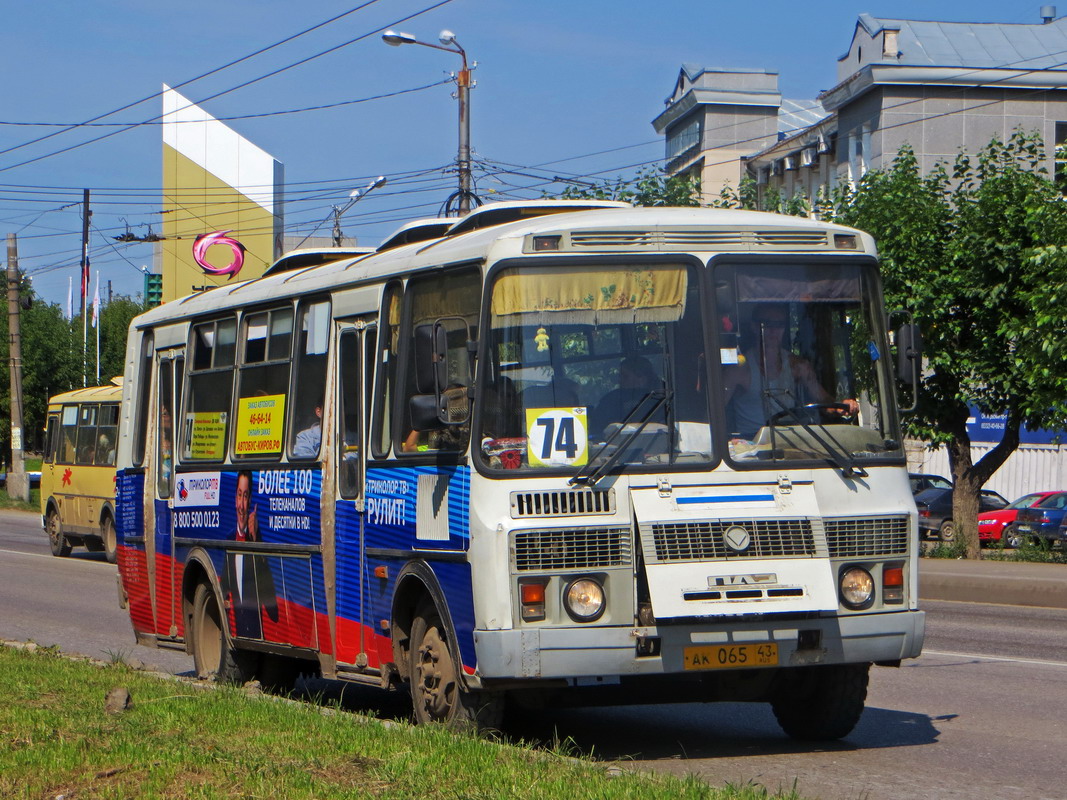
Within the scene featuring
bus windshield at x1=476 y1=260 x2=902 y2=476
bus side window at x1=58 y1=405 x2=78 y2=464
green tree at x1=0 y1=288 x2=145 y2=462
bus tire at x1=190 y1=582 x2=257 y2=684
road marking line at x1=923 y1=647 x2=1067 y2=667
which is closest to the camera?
bus windshield at x1=476 y1=260 x2=902 y2=476

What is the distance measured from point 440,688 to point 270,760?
4.52 feet

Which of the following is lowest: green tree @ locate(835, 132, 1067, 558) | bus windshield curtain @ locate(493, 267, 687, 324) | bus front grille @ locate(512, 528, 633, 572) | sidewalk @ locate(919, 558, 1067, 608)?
sidewalk @ locate(919, 558, 1067, 608)

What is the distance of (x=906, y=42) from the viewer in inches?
1901

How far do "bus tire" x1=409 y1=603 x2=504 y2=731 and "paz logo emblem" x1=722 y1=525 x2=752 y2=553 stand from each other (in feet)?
4.46

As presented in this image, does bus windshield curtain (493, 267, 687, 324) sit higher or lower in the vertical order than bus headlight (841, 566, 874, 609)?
higher

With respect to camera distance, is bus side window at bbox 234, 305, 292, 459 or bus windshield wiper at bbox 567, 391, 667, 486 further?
bus side window at bbox 234, 305, 292, 459

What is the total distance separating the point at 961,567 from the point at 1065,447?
23.3 meters

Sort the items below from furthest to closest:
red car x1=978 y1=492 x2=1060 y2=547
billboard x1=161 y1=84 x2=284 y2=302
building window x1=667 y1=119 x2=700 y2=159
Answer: billboard x1=161 y1=84 x2=284 y2=302 → building window x1=667 y1=119 x2=700 y2=159 → red car x1=978 y1=492 x2=1060 y2=547

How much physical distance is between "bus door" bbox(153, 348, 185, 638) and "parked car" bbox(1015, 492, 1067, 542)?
2337cm

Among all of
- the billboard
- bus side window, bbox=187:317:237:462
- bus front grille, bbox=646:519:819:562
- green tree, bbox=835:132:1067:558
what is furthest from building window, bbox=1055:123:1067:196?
the billboard

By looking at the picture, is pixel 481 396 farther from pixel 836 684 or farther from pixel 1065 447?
pixel 1065 447

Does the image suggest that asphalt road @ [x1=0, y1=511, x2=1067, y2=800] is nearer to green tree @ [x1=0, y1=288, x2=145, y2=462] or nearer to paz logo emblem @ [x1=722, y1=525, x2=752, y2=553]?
paz logo emblem @ [x1=722, y1=525, x2=752, y2=553]

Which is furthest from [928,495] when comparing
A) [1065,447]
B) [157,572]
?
[157,572]

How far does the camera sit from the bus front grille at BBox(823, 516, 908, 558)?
7742 mm
